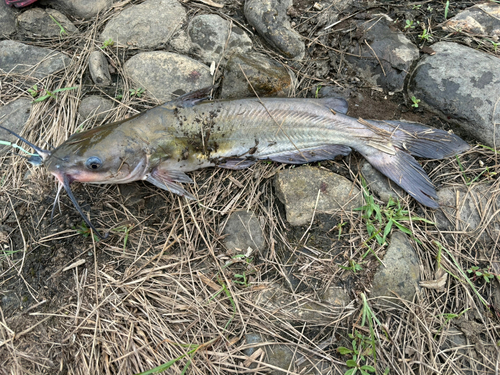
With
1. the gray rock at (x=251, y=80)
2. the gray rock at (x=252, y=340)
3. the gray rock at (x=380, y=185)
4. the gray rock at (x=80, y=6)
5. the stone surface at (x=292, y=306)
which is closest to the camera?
the gray rock at (x=252, y=340)

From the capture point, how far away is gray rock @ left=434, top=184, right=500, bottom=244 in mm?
2895

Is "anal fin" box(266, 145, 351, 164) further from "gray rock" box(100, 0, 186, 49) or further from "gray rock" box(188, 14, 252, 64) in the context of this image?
"gray rock" box(100, 0, 186, 49)

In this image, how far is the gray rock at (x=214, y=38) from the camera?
3.63m

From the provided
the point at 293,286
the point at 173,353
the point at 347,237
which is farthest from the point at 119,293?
the point at 347,237

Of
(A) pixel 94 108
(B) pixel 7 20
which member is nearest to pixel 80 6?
(B) pixel 7 20

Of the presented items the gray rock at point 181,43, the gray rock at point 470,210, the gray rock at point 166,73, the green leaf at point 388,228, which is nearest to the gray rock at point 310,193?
the green leaf at point 388,228

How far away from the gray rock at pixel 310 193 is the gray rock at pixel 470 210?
0.80m

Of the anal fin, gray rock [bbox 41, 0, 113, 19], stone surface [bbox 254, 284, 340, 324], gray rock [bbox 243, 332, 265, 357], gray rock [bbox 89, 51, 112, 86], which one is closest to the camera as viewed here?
gray rock [bbox 243, 332, 265, 357]

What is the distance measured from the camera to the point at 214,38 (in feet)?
12.0

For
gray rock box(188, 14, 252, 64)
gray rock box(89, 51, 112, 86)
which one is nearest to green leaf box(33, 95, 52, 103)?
gray rock box(89, 51, 112, 86)

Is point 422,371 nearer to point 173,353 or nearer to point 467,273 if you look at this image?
point 467,273

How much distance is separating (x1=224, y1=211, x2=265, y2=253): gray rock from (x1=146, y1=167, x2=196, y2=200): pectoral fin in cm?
44

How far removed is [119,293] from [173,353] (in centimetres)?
68

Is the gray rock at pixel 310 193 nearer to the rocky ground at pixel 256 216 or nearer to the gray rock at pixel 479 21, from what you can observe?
the rocky ground at pixel 256 216
